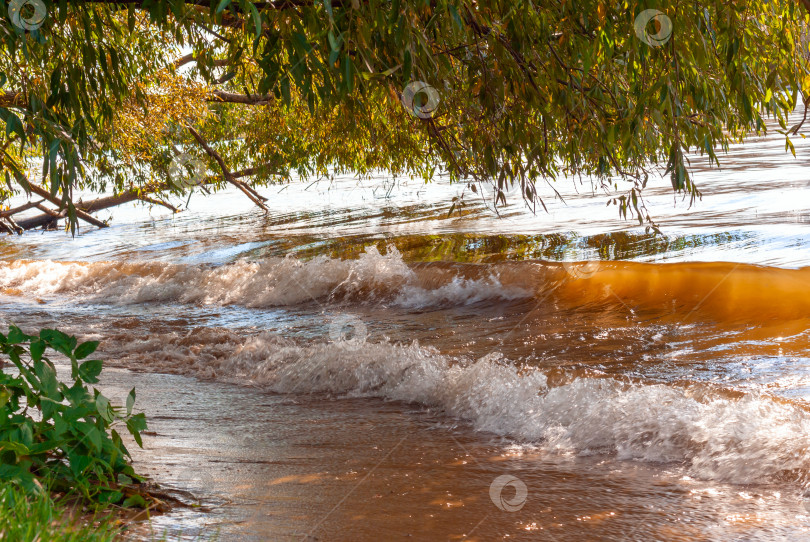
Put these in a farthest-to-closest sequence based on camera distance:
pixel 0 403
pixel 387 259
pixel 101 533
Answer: pixel 387 259, pixel 0 403, pixel 101 533

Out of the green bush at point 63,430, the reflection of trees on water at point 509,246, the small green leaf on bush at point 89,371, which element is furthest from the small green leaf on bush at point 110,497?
the reflection of trees on water at point 509,246

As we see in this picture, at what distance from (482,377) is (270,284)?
6707 mm

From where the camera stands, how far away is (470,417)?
16.2 ft

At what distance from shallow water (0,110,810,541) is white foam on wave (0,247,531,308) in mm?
42

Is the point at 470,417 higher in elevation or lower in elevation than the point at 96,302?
lower

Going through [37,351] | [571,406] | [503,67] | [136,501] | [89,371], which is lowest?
[571,406]

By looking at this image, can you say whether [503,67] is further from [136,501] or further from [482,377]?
[136,501]

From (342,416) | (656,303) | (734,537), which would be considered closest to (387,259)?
(656,303)

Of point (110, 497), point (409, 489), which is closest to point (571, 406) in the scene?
point (409, 489)

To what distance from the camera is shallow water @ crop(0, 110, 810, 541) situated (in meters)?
3.32

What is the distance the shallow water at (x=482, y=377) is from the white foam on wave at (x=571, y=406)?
17 mm

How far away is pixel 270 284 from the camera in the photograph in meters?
11.5

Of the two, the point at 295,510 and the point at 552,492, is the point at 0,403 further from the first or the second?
the point at 552,492

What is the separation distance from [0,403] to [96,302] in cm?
→ 1008
